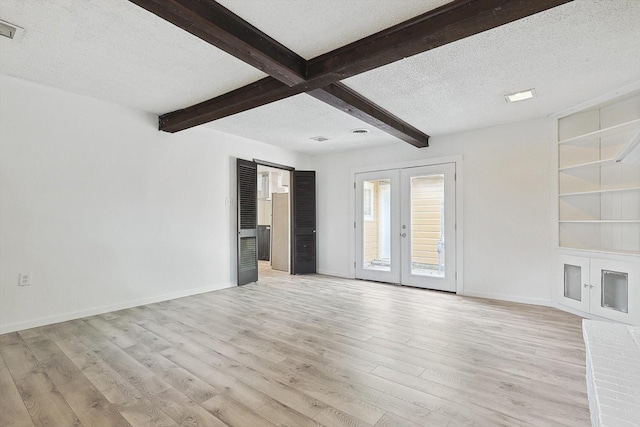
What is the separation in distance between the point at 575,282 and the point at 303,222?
4333 millimetres

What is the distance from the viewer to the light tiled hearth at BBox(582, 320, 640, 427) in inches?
34.4

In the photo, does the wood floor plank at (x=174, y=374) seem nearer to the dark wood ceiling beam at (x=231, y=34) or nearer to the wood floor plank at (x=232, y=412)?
the wood floor plank at (x=232, y=412)

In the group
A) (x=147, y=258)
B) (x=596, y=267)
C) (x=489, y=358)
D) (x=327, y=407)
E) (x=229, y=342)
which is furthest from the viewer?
(x=147, y=258)

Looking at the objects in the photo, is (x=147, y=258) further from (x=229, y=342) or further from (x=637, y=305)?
(x=637, y=305)

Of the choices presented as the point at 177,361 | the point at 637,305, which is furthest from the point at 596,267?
the point at 177,361

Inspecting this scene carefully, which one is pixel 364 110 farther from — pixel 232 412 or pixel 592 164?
pixel 232 412

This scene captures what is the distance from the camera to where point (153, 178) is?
166 inches

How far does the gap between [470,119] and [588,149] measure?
1.40 meters

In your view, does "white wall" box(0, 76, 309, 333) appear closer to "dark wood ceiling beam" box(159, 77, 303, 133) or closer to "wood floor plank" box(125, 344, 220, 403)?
"dark wood ceiling beam" box(159, 77, 303, 133)

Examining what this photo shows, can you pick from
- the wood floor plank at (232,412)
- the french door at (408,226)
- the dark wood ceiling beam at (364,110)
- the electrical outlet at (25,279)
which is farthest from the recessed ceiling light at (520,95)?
the electrical outlet at (25,279)

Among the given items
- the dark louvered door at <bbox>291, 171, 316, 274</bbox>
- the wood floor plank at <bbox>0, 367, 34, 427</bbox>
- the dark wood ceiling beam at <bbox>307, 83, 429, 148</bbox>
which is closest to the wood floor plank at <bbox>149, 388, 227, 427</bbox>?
the wood floor plank at <bbox>0, 367, 34, 427</bbox>

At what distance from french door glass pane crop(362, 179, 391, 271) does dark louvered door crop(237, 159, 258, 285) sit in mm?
2003

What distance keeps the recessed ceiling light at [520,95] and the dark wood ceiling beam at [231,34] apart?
90.4 inches

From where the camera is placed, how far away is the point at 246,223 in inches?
212
